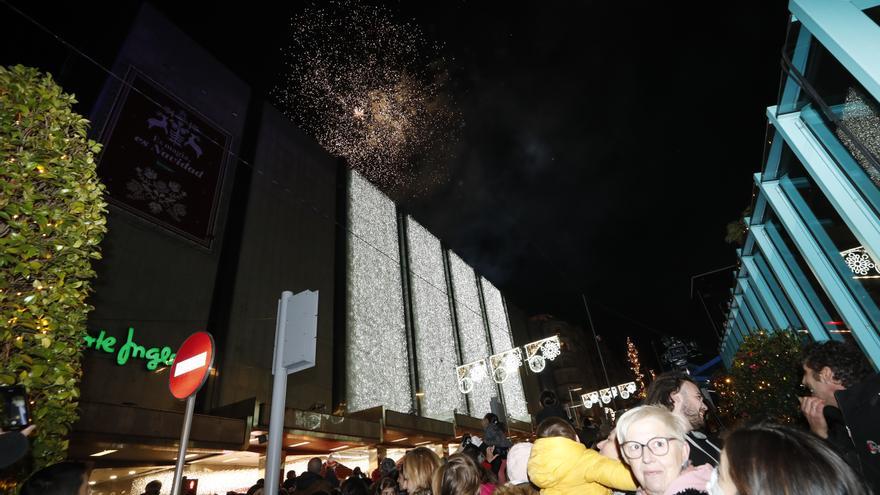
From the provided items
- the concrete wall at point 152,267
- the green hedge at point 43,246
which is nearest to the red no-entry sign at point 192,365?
the green hedge at point 43,246

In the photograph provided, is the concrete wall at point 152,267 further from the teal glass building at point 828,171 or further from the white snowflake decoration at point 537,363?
the teal glass building at point 828,171

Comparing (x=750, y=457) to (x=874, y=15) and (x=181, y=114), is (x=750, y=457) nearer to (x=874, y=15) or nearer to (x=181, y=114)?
(x=874, y=15)

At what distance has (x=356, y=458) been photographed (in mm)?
17000

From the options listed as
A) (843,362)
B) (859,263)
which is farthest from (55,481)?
(859,263)

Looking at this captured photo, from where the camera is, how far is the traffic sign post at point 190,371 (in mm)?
2898

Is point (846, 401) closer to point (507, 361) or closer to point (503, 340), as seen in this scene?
point (507, 361)

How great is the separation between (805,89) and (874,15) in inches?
73.4

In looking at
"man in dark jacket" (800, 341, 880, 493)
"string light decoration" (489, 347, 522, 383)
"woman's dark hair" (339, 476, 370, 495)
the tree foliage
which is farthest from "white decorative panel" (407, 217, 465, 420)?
"man in dark jacket" (800, 341, 880, 493)

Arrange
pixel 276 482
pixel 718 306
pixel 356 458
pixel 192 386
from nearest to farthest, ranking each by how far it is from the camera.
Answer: pixel 276 482 < pixel 192 386 < pixel 356 458 < pixel 718 306

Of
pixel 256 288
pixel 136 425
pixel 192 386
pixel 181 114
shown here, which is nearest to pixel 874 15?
pixel 192 386

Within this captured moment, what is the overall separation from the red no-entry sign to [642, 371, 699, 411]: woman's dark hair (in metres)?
3.41

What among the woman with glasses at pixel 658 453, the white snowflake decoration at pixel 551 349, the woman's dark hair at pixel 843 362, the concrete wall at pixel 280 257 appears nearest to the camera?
the woman with glasses at pixel 658 453

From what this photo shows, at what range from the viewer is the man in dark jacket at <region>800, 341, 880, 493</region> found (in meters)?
2.45

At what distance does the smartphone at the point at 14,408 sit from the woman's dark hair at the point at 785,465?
3.42 meters
